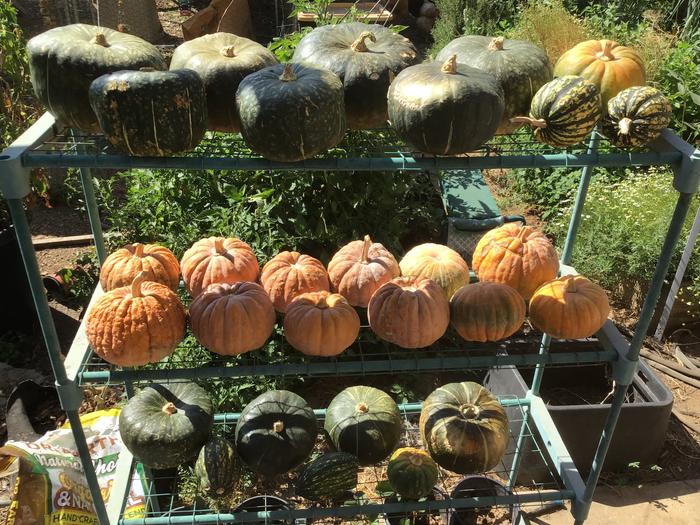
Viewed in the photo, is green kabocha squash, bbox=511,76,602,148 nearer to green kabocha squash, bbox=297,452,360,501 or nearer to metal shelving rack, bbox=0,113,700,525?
metal shelving rack, bbox=0,113,700,525

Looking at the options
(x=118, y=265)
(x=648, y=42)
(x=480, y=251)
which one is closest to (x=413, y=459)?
(x=480, y=251)

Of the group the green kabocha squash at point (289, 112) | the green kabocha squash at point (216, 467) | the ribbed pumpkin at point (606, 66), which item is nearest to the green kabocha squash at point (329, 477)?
the green kabocha squash at point (216, 467)

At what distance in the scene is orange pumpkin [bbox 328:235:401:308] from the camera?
280cm

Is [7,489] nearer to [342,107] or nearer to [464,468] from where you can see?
[464,468]

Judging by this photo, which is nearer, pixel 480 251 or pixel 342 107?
pixel 342 107

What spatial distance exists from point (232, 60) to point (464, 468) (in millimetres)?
2008

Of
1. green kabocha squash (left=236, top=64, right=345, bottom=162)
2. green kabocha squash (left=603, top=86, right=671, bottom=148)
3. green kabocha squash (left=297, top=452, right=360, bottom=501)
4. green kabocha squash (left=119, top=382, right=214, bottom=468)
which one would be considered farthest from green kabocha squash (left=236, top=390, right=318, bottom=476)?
green kabocha squash (left=603, top=86, right=671, bottom=148)

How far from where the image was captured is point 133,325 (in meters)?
2.40

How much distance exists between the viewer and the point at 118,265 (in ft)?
8.93

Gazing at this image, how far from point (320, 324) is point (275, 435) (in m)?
0.69

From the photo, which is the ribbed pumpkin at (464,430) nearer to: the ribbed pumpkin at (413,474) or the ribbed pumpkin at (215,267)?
the ribbed pumpkin at (413,474)

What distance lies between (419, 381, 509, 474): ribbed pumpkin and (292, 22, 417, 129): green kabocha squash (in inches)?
52.8

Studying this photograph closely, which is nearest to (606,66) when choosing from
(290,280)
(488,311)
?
(488,311)

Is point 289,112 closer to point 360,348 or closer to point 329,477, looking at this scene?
point 360,348
